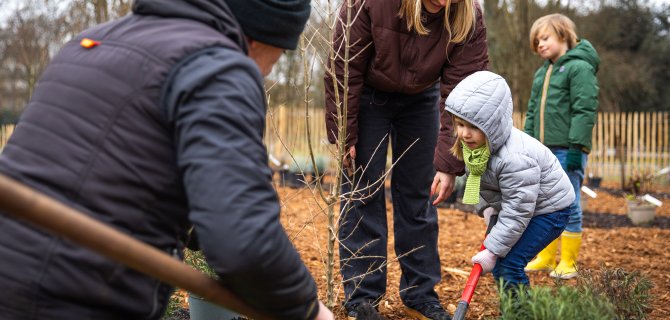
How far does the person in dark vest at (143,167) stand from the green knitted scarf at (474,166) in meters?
1.76

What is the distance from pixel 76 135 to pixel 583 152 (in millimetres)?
4535

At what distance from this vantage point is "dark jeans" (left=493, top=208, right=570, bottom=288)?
3170 millimetres

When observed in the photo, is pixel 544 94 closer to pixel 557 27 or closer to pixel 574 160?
pixel 557 27

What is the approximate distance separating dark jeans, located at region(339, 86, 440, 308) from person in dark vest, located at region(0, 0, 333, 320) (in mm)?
2099

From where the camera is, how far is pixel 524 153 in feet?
10.1

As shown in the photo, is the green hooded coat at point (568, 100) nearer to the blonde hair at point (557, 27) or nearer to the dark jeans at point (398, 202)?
the blonde hair at point (557, 27)

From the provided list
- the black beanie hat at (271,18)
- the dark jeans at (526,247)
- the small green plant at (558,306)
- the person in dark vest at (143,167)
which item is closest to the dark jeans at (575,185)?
the dark jeans at (526,247)

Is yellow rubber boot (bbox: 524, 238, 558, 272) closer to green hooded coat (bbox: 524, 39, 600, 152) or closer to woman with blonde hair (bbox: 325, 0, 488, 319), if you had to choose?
green hooded coat (bbox: 524, 39, 600, 152)

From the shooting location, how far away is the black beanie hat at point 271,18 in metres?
1.62

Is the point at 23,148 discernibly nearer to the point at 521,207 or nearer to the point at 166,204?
the point at 166,204

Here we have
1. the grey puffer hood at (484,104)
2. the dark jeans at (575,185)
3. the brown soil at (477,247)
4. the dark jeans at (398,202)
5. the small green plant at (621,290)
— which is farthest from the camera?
the dark jeans at (575,185)

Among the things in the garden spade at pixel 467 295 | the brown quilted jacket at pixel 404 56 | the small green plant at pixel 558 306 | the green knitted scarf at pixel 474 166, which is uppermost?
the brown quilted jacket at pixel 404 56

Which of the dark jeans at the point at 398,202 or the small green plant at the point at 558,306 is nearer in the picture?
the small green plant at the point at 558,306

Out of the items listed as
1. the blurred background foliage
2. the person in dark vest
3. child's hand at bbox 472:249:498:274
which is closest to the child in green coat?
child's hand at bbox 472:249:498:274
